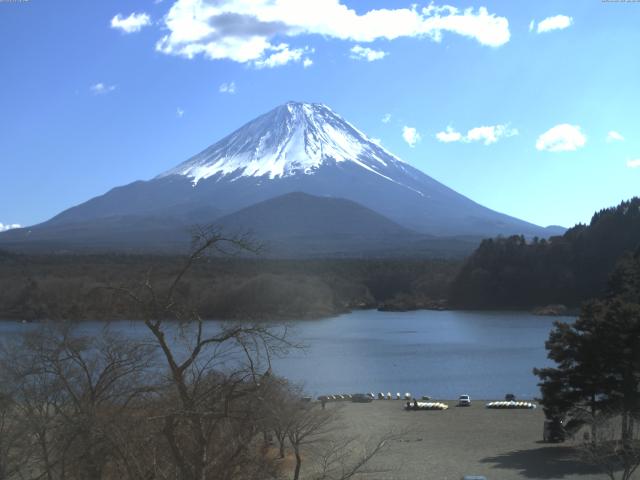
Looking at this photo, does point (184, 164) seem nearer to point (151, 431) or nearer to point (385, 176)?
point (385, 176)

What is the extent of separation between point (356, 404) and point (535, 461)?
7.36m

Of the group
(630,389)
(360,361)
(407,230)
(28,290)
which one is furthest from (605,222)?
(407,230)

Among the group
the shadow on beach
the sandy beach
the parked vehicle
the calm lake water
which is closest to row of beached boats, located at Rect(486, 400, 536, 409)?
the sandy beach

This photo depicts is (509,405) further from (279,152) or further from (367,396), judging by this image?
(279,152)

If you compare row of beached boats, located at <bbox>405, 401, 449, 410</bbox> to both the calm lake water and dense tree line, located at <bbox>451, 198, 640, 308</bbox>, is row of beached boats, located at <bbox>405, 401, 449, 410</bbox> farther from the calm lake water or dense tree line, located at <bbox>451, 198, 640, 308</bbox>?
dense tree line, located at <bbox>451, 198, 640, 308</bbox>

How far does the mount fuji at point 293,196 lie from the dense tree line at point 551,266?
3570 cm

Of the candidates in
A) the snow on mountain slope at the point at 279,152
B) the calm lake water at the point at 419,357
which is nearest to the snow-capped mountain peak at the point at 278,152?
the snow on mountain slope at the point at 279,152

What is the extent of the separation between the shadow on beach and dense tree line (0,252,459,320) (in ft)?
31.3

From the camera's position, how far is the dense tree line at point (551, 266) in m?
48.4

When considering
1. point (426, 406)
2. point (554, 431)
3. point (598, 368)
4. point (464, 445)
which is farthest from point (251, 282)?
point (598, 368)

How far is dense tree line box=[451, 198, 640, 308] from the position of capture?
4844 centimetres

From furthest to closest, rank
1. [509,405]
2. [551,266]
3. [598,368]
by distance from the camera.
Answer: [551,266] < [509,405] < [598,368]

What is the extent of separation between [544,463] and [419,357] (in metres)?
16.2

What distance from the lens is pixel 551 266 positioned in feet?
163
